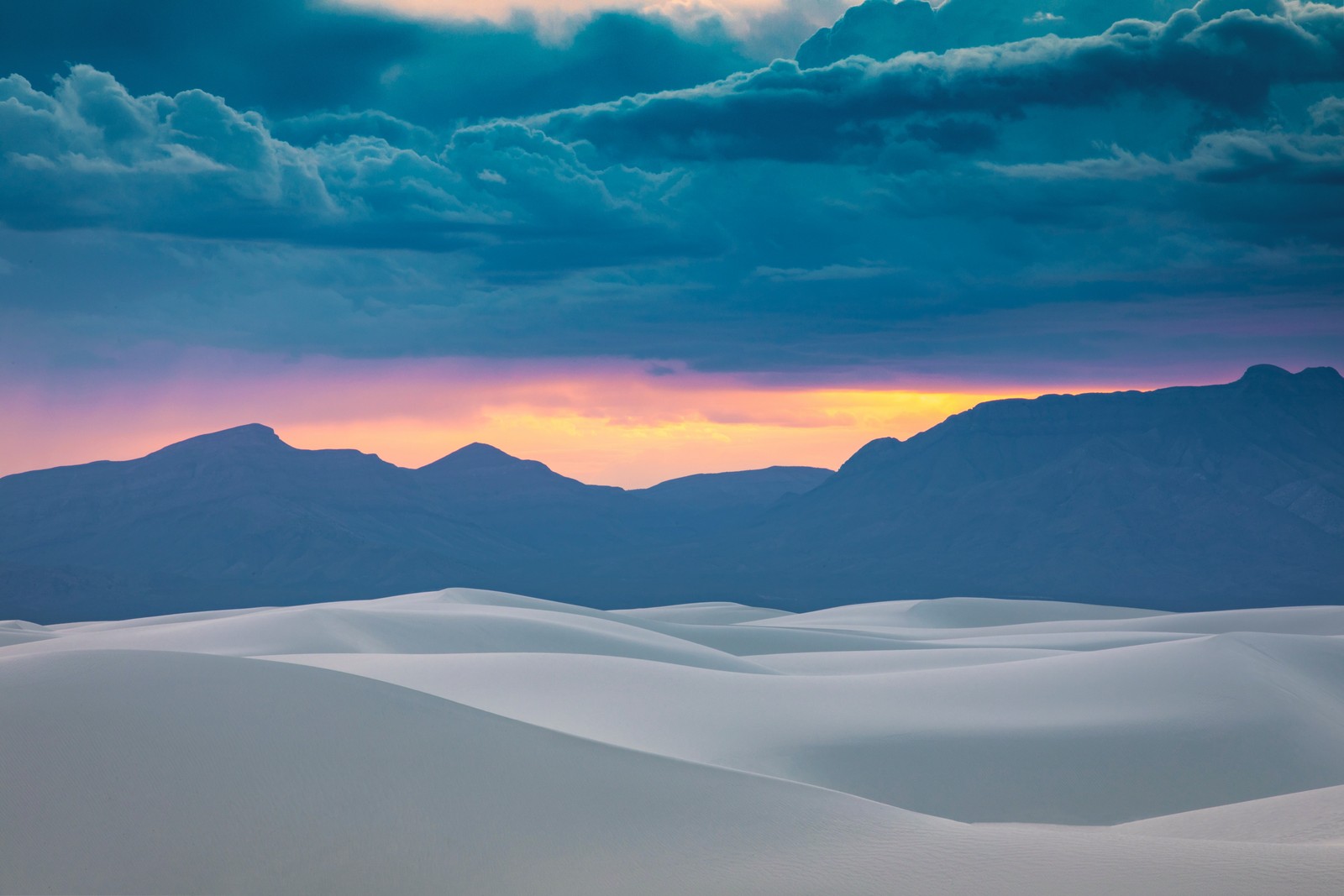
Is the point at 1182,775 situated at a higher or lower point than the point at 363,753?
lower

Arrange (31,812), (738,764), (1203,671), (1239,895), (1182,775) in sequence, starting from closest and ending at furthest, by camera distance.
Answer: (1239,895), (31,812), (738,764), (1182,775), (1203,671)

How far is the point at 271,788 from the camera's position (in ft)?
43.9

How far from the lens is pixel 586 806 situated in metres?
14.5

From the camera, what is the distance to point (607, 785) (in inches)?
601

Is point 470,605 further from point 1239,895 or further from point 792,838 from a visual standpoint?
point 1239,895

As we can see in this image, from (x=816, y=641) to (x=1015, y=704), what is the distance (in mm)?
27429

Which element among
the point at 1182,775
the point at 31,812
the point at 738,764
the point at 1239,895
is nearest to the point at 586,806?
the point at 31,812

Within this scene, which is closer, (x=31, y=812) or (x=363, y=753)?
(x=31, y=812)

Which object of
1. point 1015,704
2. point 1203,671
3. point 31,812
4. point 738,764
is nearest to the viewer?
point 31,812

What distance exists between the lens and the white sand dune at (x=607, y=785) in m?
12.0

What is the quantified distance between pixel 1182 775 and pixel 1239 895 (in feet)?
57.6

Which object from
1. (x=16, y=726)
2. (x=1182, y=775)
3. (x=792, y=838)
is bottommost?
(x=1182, y=775)

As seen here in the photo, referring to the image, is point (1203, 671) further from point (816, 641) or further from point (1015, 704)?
point (816, 641)

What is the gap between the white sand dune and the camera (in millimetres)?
11953
